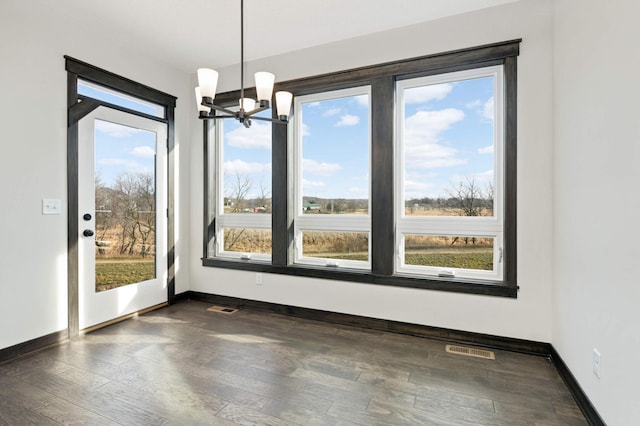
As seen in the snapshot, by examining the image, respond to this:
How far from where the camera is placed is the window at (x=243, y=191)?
4.00m

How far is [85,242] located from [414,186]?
320cm

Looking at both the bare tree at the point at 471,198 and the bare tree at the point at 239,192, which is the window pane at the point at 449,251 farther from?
the bare tree at the point at 239,192

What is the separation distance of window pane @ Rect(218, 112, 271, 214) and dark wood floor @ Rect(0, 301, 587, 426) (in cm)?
156

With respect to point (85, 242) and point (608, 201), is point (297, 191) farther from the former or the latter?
point (608, 201)

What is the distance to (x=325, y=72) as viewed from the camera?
3.53 metres

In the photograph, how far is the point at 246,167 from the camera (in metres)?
4.13

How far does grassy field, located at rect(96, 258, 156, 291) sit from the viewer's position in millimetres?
3361

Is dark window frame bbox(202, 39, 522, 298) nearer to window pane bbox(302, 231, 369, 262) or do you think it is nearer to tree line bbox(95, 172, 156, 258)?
window pane bbox(302, 231, 369, 262)

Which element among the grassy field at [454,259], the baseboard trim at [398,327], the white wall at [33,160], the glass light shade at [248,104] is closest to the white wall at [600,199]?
the baseboard trim at [398,327]

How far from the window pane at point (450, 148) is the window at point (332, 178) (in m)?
0.46

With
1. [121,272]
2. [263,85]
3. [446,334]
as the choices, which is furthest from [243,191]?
[446,334]

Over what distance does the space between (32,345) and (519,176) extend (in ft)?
14.0

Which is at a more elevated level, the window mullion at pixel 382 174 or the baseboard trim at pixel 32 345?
the window mullion at pixel 382 174

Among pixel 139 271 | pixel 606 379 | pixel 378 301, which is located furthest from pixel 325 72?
pixel 606 379
